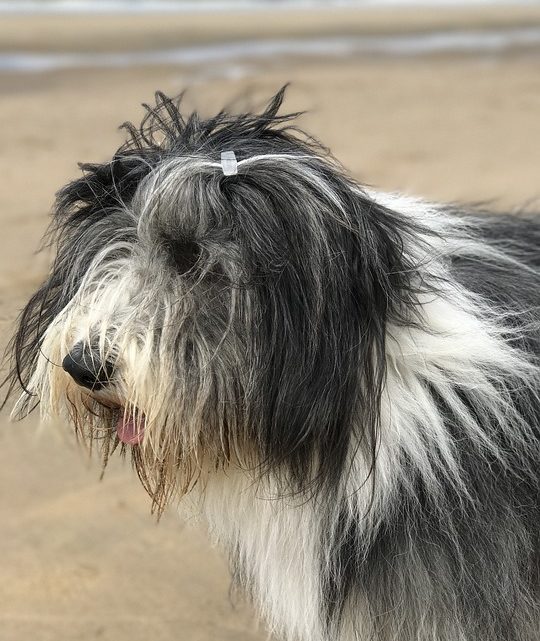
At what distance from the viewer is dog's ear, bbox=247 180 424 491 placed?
1.85 metres

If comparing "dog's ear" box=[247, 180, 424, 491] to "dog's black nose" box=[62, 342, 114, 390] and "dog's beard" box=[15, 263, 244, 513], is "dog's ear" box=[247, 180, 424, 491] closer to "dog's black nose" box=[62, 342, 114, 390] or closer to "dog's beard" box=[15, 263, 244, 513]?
"dog's beard" box=[15, 263, 244, 513]

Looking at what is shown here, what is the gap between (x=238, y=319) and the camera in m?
1.87

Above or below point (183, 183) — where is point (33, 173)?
below

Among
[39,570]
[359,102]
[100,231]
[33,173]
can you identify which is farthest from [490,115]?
[100,231]

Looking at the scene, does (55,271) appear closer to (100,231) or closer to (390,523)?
(100,231)

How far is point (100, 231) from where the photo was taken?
1.99m

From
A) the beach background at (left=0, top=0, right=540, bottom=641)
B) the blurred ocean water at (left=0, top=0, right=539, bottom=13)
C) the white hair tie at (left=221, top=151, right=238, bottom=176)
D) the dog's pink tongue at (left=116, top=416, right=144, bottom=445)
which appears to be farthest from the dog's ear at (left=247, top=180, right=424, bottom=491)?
the blurred ocean water at (left=0, top=0, right=539, bottom=13)

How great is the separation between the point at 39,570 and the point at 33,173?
413 centimetres

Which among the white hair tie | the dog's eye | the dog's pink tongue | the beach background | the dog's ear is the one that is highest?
the white hair tie

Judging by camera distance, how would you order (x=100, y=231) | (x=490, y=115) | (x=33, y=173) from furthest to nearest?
(x=490, y=115), (x=33, y=173), (x=100, y=231)

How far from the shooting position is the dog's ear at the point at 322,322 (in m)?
1.85

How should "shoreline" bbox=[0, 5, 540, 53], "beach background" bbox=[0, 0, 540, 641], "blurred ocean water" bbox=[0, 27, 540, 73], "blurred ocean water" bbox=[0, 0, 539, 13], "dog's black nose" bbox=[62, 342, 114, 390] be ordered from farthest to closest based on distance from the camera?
"blurred ocean water" bbox=[0, 0, 539, 13], "shoreline" bbox=[0, 5, 540, 53], "blurred ocean water" bbox=[0, 27, 540, 73], "beach background" bbox=[0, 0, 540, 641], "dog's black nose" bbox=[62, 342, 114, 390]

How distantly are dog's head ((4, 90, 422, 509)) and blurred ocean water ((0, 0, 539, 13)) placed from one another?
54.1 feet

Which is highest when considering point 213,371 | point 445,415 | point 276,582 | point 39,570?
point 213,371
